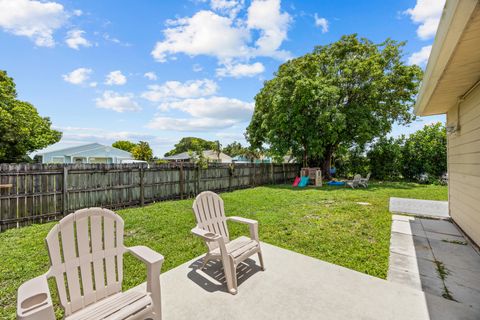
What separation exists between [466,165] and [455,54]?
9.83 ft

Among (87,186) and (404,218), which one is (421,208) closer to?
(404,218)

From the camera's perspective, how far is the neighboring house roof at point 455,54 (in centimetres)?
165

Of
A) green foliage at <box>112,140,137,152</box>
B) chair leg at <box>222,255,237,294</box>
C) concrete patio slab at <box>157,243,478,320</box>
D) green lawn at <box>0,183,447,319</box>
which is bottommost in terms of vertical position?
green lawn at <box>0,183,447,319</box>

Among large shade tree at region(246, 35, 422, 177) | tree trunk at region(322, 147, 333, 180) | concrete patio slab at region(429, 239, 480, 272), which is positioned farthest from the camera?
tree trunk at region(322, 147, 333, 180)

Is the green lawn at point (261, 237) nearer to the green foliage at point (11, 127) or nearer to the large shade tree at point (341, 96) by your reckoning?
the large shade tree at point (341, 96)

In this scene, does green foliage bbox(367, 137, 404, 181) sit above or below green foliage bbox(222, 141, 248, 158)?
below

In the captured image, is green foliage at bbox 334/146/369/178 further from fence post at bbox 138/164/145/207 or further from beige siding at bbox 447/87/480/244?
fence post at bbox 138/164/145/207

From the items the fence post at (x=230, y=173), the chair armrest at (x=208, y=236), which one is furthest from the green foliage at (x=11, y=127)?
the chair armrest at (x=208, y=236)

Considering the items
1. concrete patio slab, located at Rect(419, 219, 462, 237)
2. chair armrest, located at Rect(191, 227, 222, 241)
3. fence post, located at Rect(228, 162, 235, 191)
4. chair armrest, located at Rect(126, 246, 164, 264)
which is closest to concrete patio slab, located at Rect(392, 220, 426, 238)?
concrete patio slab, located at Rect(419, 219, 462, 237)

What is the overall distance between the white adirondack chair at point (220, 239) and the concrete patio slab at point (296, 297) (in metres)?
0.21

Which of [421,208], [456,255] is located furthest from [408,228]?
[421,208]

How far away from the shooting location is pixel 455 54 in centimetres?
229

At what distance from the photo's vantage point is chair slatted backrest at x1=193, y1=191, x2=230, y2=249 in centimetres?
278

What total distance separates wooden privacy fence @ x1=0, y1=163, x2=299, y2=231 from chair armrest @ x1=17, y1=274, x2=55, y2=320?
515 cm
